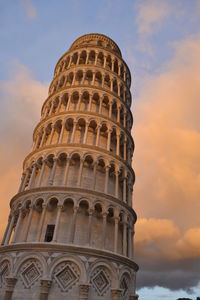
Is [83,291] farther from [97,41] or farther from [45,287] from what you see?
[97,41]

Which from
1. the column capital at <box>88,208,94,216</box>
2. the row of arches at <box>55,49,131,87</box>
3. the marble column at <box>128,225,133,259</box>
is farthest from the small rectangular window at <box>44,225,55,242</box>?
the row of arches at <box>55,49,131,87</box>

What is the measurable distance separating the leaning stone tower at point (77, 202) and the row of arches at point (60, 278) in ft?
0.22

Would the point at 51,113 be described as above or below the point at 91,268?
above

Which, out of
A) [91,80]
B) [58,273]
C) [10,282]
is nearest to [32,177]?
[10,282]

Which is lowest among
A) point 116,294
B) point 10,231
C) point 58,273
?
point 116,294

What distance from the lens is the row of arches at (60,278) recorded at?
1922 cm

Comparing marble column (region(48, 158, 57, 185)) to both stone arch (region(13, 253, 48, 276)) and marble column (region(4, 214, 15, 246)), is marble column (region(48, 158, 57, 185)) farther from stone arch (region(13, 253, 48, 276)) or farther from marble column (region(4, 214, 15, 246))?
stone arch (region(13, 253, 48, 276))

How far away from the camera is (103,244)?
21688mm

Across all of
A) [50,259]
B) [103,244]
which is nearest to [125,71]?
[103,244]

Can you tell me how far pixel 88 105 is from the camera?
31031 millimetres

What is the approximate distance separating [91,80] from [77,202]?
1798cm

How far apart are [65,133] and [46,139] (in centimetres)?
254

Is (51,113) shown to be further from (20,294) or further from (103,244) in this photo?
(20,294)

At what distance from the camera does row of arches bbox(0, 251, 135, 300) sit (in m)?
19.2
